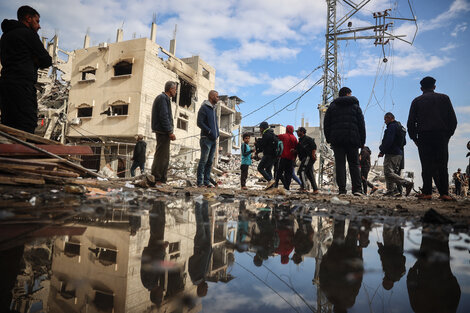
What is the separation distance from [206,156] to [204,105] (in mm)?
1144

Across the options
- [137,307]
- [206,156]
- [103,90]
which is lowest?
[137,307]

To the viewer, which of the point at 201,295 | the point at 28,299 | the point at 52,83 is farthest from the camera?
the point at 52,83

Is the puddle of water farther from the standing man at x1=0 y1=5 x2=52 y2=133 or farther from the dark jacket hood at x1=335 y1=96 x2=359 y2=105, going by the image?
the dark jacket hood at x1=335 y1=96 x2=359 y2=105

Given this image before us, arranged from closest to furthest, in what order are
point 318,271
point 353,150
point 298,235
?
→ 1. point 318,271
2. point 298,235
3. point 353,150

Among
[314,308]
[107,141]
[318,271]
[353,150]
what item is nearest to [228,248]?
[318,271]

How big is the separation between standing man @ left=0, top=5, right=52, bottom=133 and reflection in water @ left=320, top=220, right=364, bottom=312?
4.05m

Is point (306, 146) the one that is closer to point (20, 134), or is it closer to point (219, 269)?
point (20, 134)

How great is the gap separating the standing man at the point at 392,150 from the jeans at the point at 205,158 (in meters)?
4.02

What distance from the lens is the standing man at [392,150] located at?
608 centimetres

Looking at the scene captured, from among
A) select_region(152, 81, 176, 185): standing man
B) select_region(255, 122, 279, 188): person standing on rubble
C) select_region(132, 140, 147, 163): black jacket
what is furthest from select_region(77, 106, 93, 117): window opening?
select_region(152, 81, 176, 185): standing man

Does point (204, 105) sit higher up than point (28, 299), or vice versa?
point (204, 105)

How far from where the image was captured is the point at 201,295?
729mm

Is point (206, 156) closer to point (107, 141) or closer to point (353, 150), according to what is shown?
point (353, 150)

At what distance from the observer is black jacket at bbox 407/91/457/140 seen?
440 cm
